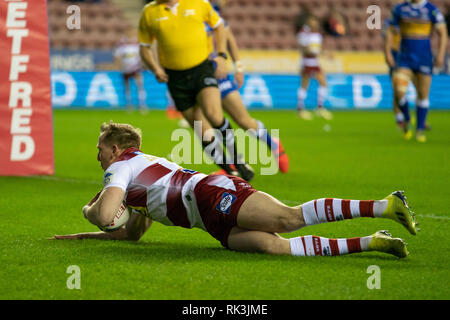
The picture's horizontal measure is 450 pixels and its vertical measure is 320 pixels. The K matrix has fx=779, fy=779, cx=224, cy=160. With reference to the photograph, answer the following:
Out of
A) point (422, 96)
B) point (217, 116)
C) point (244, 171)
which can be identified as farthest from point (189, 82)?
point (422, 96)

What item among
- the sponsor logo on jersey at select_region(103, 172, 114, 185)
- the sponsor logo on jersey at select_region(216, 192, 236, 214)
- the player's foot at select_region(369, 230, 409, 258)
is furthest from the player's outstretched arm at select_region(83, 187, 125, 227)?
the player's foot at select_region(369, 230, 409, 258)

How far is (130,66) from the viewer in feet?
67.7

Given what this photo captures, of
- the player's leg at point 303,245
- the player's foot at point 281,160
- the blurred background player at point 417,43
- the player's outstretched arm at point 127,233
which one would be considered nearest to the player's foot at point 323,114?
the blurred background player at point 417,43

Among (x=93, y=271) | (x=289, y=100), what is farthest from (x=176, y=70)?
(x=289, y=100)

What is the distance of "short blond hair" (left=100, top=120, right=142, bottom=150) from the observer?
175 inches

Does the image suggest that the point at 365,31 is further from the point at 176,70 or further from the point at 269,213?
the point at 269,213

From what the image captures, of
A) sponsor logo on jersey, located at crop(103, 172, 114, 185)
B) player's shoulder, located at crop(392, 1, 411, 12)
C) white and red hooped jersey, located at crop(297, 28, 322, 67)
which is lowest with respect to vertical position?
sponsor logo on jersey, located at crop(103, 172, 114, 185)

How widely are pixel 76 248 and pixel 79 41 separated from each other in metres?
20.8

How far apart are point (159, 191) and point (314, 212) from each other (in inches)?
33.9

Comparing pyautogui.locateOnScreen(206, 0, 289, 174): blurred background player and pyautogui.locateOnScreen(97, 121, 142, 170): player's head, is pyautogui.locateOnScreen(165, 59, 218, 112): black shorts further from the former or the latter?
pyautogui.locateOnScreen(97, 121, 142, 170): player's head

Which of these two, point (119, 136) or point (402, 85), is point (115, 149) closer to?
point (119, 136)

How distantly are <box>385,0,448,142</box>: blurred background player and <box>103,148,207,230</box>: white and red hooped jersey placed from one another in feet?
26.6
